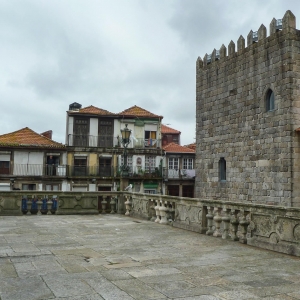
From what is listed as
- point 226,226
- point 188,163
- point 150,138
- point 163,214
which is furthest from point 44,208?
point 188,163

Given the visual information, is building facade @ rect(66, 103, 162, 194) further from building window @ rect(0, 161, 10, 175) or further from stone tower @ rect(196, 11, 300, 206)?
stone tower @ rect(196, 11, 300, 206)

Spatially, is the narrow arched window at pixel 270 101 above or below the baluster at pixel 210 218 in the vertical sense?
above

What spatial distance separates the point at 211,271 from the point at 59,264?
78.3 inches

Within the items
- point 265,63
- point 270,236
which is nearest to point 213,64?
point 265,63

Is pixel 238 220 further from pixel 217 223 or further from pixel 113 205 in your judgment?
pixel 113 205

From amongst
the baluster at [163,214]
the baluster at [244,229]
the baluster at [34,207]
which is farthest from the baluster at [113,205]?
the baluster at [244,229]

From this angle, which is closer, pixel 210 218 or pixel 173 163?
pixel 210 218

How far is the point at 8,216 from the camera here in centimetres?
1198

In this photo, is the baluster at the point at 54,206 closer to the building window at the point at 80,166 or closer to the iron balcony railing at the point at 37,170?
the iron balcony railing at the point at 37,170

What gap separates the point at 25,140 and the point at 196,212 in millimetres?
26612

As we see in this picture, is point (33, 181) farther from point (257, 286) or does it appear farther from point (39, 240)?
point (257, 286)

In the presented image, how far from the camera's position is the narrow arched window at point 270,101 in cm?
1541

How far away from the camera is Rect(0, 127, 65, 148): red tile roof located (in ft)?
104

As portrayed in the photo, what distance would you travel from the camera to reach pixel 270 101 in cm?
1562
